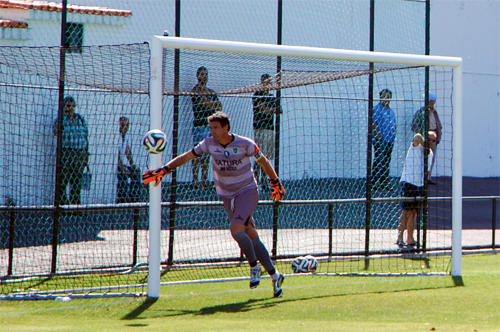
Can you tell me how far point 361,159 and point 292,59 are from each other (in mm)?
2861

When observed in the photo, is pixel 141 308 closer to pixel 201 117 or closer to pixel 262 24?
pixel 201 117

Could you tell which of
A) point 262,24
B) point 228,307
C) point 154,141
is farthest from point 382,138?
point 154,141

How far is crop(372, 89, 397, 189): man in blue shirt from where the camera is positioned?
1015 cm

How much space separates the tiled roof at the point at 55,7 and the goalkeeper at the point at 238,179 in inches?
100

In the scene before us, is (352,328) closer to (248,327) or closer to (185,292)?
(248,327)

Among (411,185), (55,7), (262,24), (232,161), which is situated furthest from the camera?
(411,185)

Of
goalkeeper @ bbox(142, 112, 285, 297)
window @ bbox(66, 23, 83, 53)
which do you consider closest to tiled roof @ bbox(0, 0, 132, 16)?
window @ bbox(66, 23, 83, 53)

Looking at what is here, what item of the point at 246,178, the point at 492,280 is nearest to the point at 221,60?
the point at 246,178

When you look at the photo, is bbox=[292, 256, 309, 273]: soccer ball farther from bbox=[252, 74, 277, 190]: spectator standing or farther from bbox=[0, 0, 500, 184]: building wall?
bbox=[0, 0, 500, 184]: building wall

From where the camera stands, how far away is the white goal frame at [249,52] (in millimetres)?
7070

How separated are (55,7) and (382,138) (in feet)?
16.2

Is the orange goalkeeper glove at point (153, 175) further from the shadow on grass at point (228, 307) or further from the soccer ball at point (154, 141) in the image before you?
the shadow on grass at point (228, 307)

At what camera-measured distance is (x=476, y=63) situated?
20.2m

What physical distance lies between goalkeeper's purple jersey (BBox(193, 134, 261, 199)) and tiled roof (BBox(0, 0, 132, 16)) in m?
2.59
